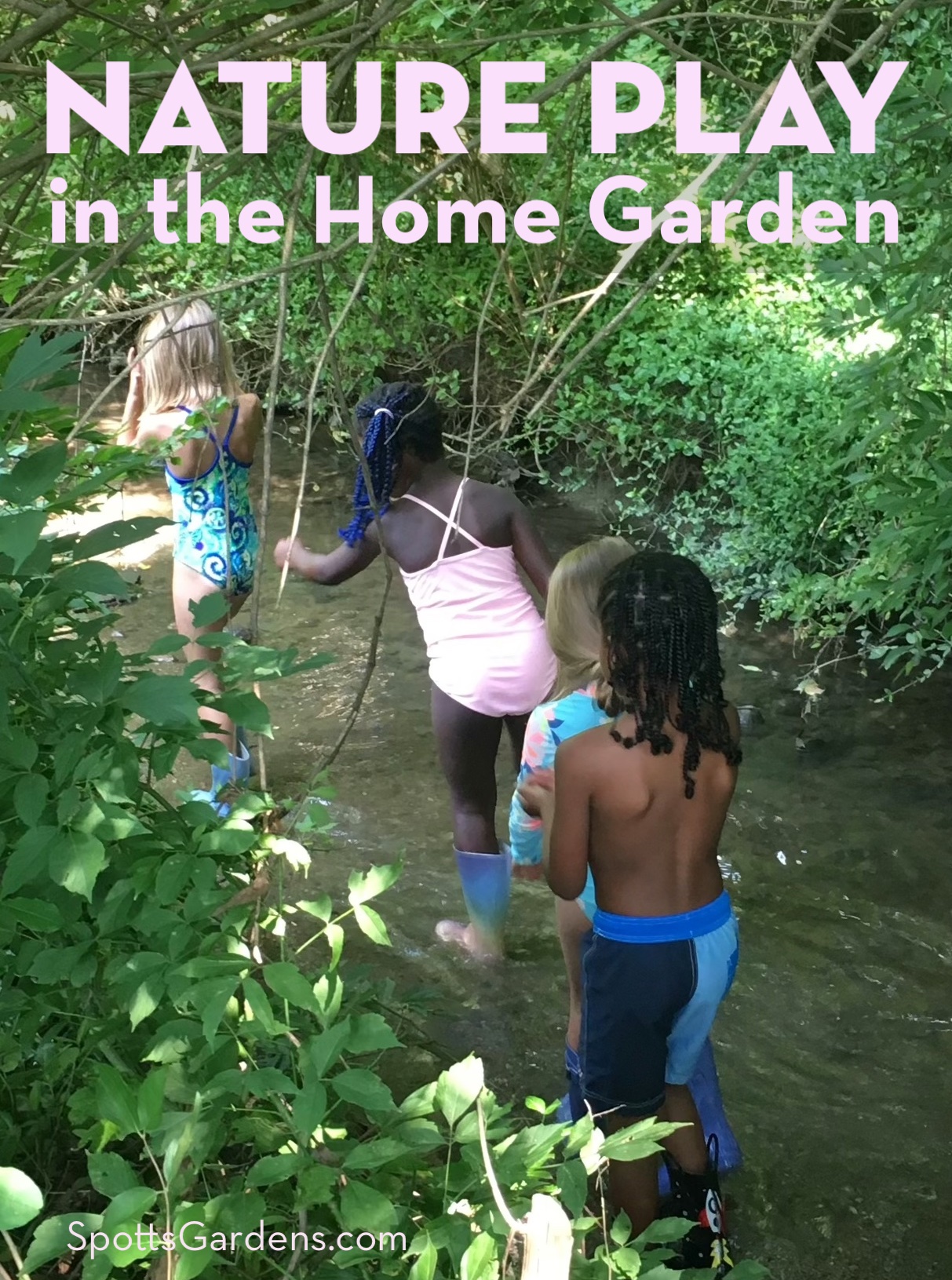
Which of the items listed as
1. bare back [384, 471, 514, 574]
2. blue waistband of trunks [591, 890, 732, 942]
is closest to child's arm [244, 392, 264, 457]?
bare back [384, 471, 514, 574]

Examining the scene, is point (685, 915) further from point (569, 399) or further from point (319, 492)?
point (319, 492)

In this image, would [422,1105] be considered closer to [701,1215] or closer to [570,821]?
[570,821]

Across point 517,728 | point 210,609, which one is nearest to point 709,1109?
point 517,728

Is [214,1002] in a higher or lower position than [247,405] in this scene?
lower

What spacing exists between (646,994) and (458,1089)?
3.25ft

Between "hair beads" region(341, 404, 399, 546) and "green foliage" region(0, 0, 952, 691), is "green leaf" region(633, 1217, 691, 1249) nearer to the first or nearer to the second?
"green foliage" region(0, 0, 952, 691)

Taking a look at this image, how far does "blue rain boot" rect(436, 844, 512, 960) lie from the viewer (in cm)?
362

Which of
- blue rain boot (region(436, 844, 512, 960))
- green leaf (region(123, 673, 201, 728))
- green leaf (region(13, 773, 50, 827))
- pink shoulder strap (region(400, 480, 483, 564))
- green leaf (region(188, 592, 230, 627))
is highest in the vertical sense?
green leaf (region(188, 592, 230, 627))

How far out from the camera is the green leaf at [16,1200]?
3.96 ft

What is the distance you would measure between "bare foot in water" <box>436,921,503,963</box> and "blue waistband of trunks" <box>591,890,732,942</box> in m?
1.40

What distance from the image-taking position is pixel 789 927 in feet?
12.9

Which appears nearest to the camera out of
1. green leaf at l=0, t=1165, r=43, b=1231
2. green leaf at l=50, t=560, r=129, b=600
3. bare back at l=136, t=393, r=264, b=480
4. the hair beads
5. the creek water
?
green leaf at l=0, t=1165, r=43, b=1231

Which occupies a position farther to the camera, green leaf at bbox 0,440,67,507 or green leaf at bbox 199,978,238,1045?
green leaf at bbox 0,440,67,507

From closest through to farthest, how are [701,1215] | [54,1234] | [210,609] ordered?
[54,1234] < [210,609] < [701,1215]
